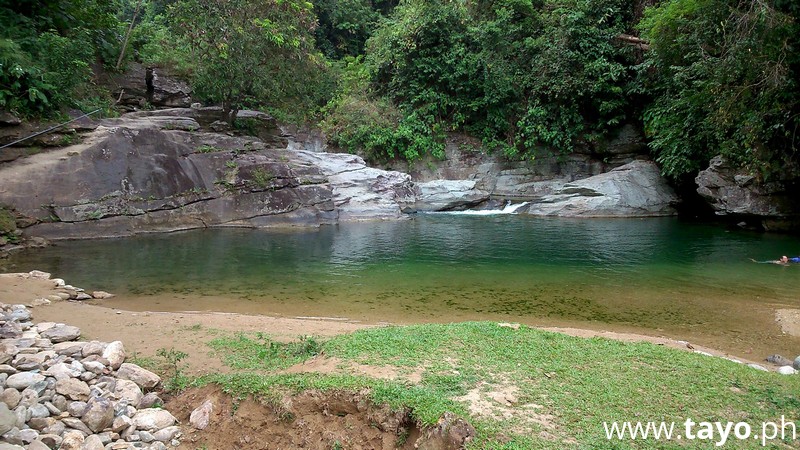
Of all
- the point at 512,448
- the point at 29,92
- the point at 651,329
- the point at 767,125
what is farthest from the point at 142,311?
the point at 767,125

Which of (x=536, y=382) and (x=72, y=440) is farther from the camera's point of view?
(x=536, y=382)

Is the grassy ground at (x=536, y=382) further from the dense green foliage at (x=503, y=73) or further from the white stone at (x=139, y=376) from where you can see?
the dense green foliage at (x=503, y=73)

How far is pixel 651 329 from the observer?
7.71m

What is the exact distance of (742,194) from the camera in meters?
16.7

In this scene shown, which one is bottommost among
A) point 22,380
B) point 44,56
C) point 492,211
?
point 492,211

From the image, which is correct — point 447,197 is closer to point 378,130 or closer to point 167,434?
point 378,130

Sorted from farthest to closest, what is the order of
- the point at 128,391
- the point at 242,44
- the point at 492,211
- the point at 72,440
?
the point at 492,211 → the point at 242,44 → the point at 128,391 → the point at 72,440

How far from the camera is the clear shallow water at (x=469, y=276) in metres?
8.38

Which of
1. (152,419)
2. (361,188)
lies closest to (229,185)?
(361,188)

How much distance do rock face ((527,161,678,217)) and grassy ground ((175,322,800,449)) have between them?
1641cm

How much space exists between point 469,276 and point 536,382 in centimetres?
664

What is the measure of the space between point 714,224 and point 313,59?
1776 cm

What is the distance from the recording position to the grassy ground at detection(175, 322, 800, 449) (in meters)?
3.73

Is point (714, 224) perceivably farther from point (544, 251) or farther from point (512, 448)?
point (512, 448)
